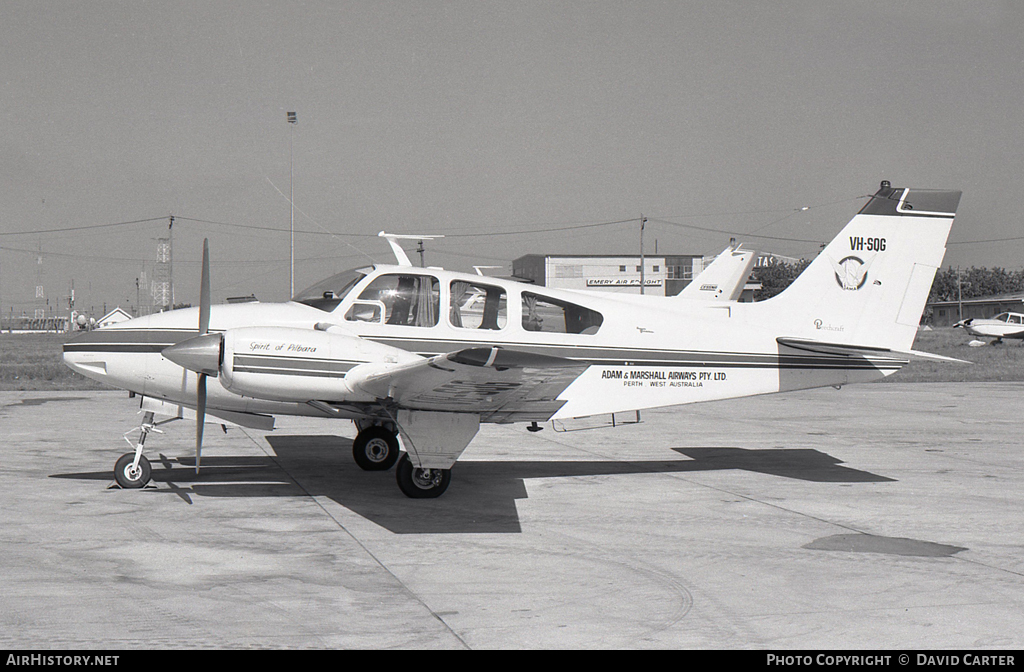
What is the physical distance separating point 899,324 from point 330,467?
751cm

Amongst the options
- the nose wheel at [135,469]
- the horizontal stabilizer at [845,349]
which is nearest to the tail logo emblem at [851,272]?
the horizontal stabilizer at [845,349]

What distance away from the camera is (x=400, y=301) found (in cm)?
931

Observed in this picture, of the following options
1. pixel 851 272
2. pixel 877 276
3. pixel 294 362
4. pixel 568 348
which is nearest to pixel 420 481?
pixel 294 362

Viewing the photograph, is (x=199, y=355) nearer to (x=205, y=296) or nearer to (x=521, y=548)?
(x=205, y=296)

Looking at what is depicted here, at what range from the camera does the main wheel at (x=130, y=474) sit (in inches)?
355

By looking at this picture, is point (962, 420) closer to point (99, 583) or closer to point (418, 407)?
point (418, 407)

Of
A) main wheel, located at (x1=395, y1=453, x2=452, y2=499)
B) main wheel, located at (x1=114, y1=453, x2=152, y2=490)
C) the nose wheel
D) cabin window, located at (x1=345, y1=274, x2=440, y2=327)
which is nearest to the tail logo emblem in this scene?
cabin window, located at (x1=345, y1=274, x2=440, y2=327)

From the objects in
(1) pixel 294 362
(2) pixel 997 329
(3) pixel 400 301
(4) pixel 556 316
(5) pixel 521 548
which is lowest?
(5) pixel 521 548

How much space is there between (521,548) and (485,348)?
168 centimetres

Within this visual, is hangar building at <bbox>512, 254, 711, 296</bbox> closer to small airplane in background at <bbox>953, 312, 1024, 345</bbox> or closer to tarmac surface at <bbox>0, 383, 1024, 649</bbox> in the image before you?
small airplane in background at <bbox>953, 312, 1024, 345</bbox>

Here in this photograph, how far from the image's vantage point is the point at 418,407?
27.6 ft

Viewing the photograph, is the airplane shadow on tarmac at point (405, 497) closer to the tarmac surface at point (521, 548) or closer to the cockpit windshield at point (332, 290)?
the tarmac surface at point (521, 548)

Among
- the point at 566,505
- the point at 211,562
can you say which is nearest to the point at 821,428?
the point at 566,505

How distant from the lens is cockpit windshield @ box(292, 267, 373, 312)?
363 inches
